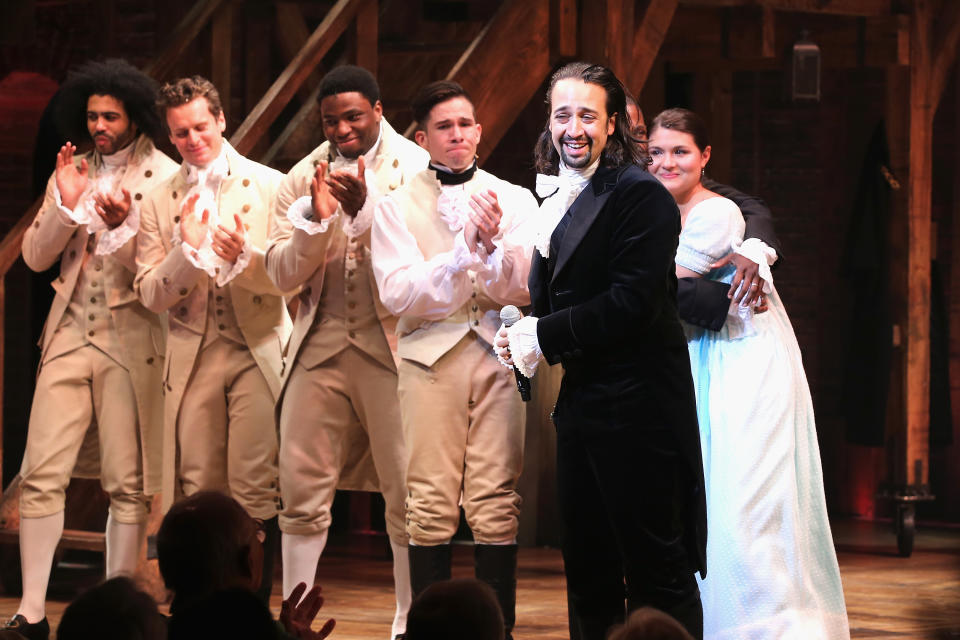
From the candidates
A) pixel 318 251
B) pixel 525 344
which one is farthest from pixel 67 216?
pixel 525 344

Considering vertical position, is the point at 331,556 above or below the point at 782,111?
below

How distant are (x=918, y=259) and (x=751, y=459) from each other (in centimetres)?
356

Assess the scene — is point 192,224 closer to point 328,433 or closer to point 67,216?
point 67,216

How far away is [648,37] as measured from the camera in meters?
6.26

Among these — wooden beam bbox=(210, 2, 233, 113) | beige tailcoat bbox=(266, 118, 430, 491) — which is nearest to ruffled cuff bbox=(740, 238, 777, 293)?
beige tailcoat bbox=(266, 118, 430, 491)

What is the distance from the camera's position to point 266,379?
4.98 metres

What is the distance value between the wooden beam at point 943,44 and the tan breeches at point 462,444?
3.95 m

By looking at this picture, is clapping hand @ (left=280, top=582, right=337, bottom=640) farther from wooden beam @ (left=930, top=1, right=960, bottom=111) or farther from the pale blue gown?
wooden beam @ (left=930, top=1, right=960, bottom=111)

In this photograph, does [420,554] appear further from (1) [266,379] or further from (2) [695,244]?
(2) [695,244]

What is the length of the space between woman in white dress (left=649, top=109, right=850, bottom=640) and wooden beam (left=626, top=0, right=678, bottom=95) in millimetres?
1679

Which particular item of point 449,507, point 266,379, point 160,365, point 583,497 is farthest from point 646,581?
point 160,365

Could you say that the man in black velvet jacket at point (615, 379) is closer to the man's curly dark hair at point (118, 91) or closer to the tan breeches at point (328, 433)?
the tan breeches at point (328, 433)

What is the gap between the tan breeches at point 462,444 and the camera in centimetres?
445

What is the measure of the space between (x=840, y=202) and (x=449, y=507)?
5516mm
